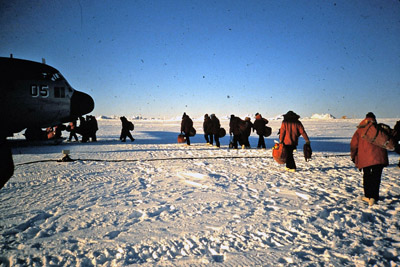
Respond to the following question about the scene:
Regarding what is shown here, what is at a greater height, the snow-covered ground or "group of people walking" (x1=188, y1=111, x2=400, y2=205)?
"group of people walking" (x1=188, y1=111, x2=400, y2=205)

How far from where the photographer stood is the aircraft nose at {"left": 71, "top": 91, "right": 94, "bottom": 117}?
39.6 ft

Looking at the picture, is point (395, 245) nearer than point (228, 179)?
Yes

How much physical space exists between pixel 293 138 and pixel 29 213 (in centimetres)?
645

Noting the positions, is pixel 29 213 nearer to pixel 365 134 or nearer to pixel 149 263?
pixel 149 263

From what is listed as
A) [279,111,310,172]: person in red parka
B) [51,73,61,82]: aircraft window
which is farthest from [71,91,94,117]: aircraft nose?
[279,111,310,172]: person in red parka

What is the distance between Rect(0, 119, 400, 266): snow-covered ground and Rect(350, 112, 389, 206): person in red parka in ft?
0.86

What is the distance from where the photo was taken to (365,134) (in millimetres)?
3926

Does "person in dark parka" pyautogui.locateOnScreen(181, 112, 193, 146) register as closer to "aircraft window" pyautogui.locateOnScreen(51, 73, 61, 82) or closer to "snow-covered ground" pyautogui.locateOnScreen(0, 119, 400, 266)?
"aircraft window" pyautogui.locateOnScreen(51, 73, 61, 82)

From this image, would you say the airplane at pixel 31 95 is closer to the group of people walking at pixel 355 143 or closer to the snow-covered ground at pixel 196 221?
the snow-covered ground at pixel 196 221

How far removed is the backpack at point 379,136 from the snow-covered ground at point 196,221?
117 cm

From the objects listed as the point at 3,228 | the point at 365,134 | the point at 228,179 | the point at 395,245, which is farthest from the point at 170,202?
the point at 365,134

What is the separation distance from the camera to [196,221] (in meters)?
3.34

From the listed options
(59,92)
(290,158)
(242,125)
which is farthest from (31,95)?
(290,158)

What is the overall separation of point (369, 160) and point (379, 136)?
0.47m
